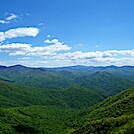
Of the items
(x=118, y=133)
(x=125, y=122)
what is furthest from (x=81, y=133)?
(x=118, y=133)

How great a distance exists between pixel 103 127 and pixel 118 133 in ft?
97.5

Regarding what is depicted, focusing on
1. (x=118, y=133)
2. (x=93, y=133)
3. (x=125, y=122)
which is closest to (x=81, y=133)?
(x=93, y=133)

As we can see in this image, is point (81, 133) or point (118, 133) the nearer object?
point (118, 133)

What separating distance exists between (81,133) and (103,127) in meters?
25.1

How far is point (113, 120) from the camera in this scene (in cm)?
18062

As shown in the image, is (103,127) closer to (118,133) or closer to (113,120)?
(113,120)

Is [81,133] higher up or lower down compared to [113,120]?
lower down

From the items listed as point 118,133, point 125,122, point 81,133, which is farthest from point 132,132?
point 81,133

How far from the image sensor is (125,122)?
17312 centimetres

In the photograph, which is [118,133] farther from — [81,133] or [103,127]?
[81,133]

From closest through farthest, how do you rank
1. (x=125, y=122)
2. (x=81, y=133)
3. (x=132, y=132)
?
(x=132, y=132) → (x=125, y=122) → (x=81, y=133)

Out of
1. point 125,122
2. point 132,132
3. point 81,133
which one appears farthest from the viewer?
point 81,133

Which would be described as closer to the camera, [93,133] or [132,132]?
[132,132]

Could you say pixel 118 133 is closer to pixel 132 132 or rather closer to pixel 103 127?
pixel 132 132
